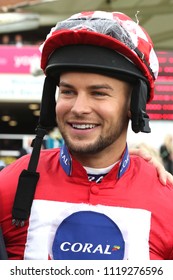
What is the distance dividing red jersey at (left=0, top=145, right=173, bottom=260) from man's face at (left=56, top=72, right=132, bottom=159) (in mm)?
136

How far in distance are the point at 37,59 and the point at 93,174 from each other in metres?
10.0

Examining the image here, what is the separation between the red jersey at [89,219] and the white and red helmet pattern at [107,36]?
1.39ft

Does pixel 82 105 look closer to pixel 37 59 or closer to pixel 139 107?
pixel 139 107

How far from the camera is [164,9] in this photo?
24.2 ft

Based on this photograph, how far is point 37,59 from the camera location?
11.8 metres

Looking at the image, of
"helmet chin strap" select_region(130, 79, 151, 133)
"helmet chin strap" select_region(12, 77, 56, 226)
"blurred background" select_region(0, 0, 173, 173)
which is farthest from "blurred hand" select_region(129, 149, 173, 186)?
"blurred background" select_region(0, 0, 173, 173)

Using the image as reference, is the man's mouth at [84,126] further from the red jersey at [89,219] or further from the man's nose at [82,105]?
the red jersey at [89,219]

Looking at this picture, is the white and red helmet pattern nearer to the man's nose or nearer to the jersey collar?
the man's nose

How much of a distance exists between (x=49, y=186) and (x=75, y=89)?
0.39m

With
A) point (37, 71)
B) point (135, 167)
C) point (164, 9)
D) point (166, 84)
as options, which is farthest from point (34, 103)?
point (135, 167)

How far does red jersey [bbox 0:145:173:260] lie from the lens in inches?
74.9

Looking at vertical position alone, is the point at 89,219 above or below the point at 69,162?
below

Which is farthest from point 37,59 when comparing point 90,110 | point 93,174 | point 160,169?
point 90,110
